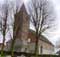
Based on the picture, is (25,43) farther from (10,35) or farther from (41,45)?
(10,35)

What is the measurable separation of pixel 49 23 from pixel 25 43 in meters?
36.2

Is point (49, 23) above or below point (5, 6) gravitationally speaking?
below

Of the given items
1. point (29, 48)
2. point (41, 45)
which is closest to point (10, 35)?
point (29, 48)

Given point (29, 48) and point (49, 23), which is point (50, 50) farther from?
point (49, 23)

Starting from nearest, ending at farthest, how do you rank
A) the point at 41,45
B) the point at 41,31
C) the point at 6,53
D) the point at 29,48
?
the point at 41,31 < the point at 6,53 < the point at 29,48 < the point at 41,45

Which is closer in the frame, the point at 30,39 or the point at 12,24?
the point at 12,24

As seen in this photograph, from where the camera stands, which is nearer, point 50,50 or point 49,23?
Result: point 49,23

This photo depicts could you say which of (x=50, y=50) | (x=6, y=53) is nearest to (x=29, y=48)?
(x=50, y=50)

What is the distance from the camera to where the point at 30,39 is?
70.7 m

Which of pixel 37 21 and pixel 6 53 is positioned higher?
pixel 37 21

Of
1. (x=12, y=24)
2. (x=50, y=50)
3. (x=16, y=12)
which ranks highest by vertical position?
(x=16, y=12)

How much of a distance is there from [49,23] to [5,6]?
9167mm

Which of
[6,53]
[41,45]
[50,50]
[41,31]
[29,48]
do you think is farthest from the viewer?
[50,50]

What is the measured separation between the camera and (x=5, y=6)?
3575cm
